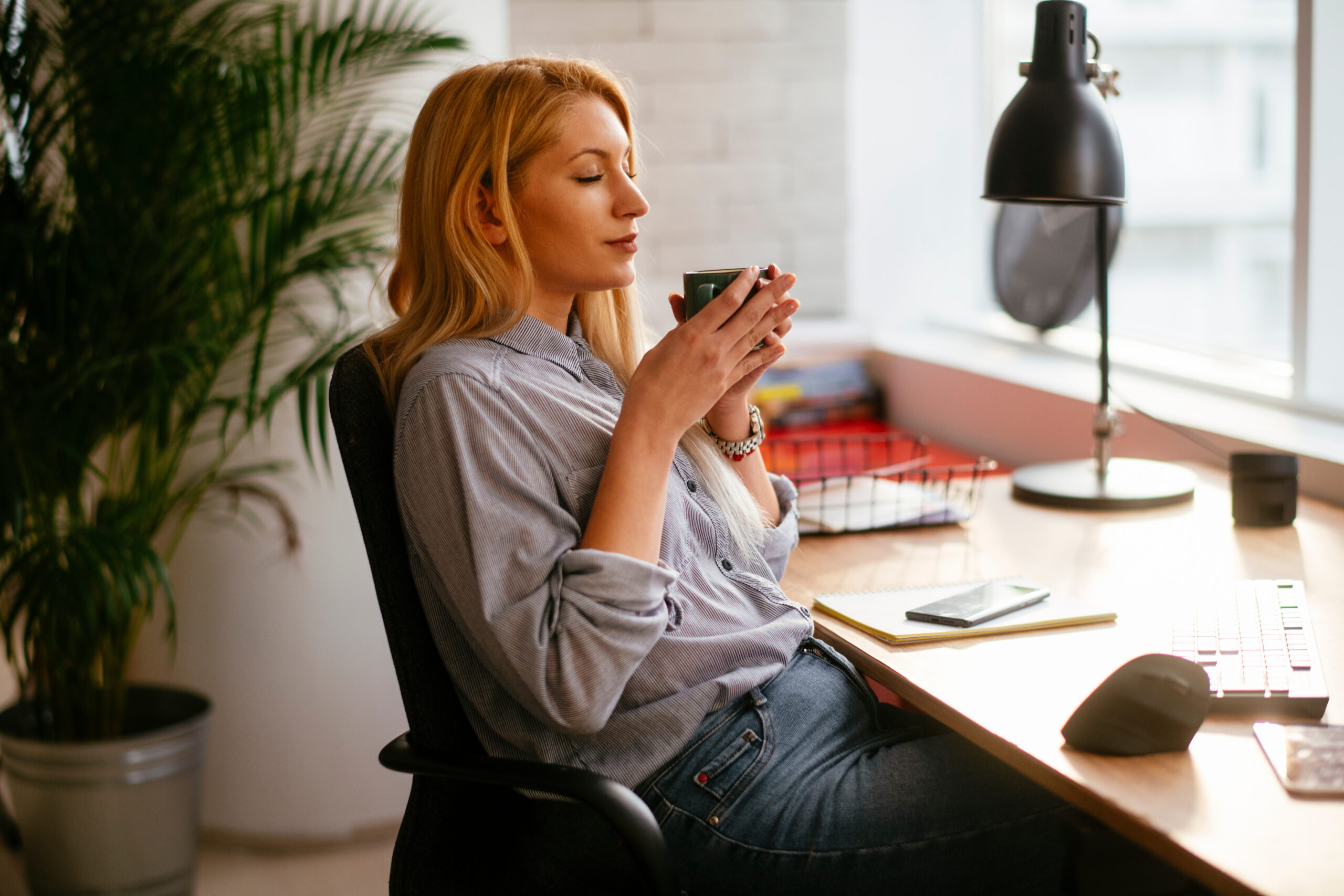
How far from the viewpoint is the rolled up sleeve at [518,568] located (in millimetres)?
1070

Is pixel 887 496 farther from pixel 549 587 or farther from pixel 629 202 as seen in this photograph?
pixel 549 587

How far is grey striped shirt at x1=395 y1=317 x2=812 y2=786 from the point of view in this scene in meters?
1.08

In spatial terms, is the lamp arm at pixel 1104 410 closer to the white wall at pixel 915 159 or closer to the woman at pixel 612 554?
the woman at pixel 612 554

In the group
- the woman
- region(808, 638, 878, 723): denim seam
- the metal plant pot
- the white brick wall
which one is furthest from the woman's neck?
the white brick wall

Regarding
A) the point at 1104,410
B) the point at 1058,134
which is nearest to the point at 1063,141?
the point at 1058,134

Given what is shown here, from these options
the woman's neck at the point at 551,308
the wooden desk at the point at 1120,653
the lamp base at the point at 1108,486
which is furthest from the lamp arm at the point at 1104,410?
the woman's neck at the point at 551,308

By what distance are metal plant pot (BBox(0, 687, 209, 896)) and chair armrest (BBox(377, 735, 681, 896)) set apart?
138 cm

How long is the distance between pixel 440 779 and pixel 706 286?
567mm

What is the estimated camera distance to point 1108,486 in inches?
75.0

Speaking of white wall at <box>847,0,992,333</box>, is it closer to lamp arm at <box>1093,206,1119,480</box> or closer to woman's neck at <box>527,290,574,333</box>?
lamp arm at <box>1093,206,1119,480</box>

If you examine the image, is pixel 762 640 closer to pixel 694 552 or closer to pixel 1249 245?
pixel 694 552

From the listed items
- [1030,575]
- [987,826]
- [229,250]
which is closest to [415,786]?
[987,826]

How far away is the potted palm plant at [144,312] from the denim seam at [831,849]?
4.07 feet

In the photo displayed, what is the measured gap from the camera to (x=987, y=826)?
1145 millimetres
